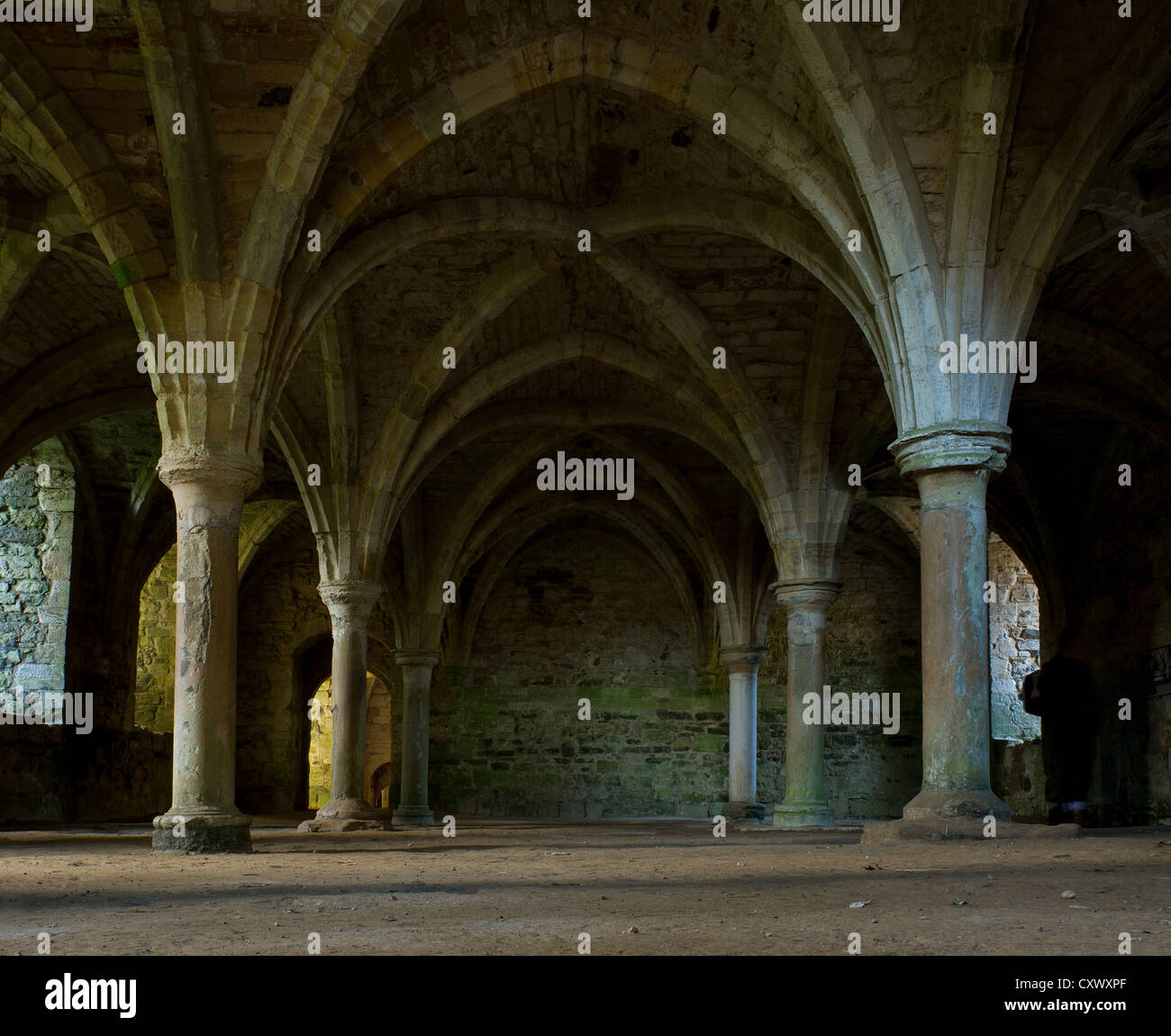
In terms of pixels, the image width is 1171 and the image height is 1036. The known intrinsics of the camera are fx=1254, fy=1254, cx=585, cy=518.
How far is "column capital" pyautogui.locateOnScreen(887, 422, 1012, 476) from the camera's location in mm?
7273

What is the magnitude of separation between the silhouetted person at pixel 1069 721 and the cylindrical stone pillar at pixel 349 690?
626cm

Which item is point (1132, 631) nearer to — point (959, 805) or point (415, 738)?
point (959, 805)

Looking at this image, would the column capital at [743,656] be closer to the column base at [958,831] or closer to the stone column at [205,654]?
the column base at [958,831]

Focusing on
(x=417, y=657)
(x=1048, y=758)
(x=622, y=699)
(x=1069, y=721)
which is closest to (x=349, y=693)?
(x=417, y=657)

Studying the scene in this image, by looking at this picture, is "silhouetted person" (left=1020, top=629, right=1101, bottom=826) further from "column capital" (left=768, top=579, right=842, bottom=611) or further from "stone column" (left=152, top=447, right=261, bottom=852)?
"stone column" (left=152, top=447, right=261, bottom=852)

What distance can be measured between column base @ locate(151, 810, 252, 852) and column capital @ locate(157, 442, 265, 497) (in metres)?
1.92

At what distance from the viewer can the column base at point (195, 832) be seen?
7070mm

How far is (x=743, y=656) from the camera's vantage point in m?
16.4

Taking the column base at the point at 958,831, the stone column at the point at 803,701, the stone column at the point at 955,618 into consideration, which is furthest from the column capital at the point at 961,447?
the stone column at the point at 803,701

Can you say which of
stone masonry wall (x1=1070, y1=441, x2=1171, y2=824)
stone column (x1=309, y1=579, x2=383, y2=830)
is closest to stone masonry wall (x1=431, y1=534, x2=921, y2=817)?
stone masonry wall (x1=1070, y1=441, x2=1171, y2=824)

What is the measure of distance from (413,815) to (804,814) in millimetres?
5342

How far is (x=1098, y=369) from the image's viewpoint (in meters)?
11.9

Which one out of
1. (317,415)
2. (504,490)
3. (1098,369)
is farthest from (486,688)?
(1098,369)

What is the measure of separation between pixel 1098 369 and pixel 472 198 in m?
6.19
